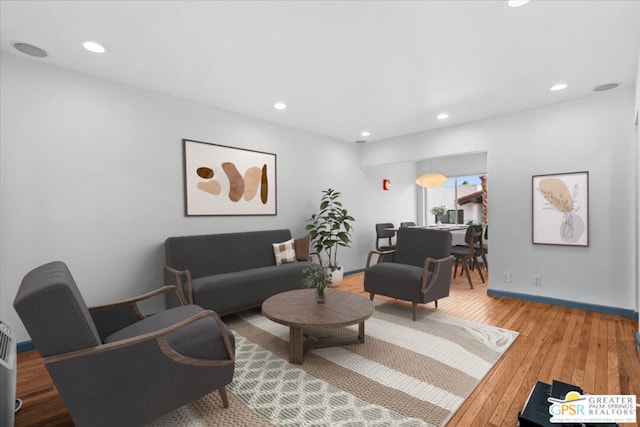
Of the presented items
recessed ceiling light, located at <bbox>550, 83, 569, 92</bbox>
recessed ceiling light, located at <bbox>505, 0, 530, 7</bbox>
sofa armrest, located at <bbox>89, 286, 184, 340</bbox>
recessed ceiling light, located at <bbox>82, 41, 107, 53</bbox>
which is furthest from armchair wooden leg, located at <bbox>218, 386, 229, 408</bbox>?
recessed ceiling light, located at <bbox>550, 83, 569, 92</bbox>

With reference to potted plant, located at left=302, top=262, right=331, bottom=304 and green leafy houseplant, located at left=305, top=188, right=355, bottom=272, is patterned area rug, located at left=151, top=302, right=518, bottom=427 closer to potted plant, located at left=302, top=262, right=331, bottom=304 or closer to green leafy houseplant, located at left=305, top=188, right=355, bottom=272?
potted plant, located at left=302, top=262, right=331, bottom=304

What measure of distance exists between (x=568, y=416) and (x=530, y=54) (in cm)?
270

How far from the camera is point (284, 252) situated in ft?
13.9

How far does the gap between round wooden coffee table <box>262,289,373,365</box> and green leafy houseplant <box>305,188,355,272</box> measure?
1.85m

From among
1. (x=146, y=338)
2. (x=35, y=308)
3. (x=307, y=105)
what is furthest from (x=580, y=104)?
(x=35, y=308)

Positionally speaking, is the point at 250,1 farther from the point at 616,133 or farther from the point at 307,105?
the point at 616,133

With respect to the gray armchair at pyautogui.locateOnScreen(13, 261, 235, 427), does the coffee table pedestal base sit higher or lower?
lower

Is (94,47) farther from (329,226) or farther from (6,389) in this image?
(329,226)

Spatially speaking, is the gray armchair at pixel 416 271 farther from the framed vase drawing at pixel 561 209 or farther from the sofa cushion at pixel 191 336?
the sofa cushion at pixel 191 336

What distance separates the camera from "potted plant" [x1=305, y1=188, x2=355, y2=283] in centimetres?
485

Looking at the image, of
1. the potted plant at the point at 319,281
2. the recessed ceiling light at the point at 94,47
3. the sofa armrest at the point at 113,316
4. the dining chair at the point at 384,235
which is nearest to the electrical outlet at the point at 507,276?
the dining chair at the point at 384,235

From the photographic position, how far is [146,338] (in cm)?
153

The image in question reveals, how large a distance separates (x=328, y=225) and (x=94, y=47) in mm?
3839

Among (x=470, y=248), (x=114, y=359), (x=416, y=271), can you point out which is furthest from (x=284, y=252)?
(x=470, y=248)
